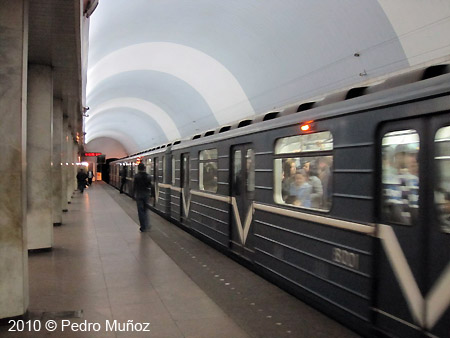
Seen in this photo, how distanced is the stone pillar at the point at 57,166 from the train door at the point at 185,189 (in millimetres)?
3256

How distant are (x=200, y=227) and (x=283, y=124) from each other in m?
4.83

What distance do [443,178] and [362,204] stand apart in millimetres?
987

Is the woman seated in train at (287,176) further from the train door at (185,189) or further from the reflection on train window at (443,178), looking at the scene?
the train door at (185,189)

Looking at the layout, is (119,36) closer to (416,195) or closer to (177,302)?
(177,302)

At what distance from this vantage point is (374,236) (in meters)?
4.18

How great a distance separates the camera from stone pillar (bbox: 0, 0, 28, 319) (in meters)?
4.72

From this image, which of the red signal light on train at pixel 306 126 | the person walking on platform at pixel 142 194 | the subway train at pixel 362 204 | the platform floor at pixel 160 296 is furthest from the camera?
the person walking on platform at pixel 142 194

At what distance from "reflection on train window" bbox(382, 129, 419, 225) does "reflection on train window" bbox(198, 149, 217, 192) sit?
523 cm

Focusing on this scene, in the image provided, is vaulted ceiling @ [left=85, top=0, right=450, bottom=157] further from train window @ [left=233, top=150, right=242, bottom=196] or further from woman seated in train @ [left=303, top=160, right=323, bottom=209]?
woman seated in train @ [left=303, top=160, right=323, bottom=209]

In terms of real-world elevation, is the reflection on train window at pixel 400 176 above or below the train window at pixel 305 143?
below

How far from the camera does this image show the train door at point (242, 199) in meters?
7.36

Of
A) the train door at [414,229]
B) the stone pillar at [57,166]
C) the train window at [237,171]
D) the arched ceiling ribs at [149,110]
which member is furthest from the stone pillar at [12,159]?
the arched ceiling ribs at [149,110]

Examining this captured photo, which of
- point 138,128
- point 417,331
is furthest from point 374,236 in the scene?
point 138,128

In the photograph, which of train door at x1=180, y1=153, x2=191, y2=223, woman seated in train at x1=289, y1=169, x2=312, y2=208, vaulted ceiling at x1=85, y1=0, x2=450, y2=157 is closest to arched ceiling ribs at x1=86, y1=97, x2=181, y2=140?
vaulted ceiling at x1=85, y1=0, x2=450, y2=157
